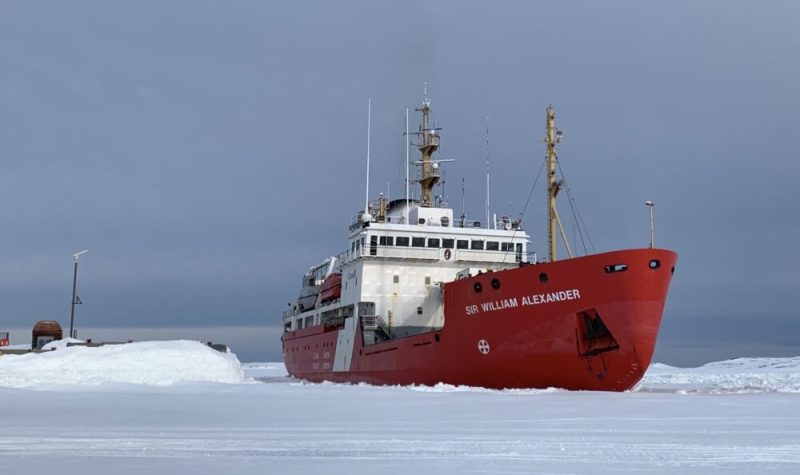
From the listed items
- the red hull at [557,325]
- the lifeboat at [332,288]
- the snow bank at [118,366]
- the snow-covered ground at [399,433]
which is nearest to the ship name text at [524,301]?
the red hull at [557,325]

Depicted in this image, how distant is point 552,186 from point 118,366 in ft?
55.1

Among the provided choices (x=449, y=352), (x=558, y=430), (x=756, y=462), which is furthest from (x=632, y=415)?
(x=449, y=352)

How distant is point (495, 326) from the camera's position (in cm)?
2255

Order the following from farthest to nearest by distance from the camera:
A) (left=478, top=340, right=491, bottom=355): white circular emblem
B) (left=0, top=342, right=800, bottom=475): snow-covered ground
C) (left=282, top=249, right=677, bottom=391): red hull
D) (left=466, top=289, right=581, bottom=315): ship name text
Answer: (left=478, top=340, right=491, bottom=355): white circular emblem
(left=466, top=289, right=581, bottom=315): ship name text
(left=282, top=249, right=677, bottom=391): red hull
(left=0, top=342, right=800, bottom=475): snow-covered ground

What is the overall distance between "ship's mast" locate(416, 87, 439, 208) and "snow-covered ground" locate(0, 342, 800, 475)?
16.7 m

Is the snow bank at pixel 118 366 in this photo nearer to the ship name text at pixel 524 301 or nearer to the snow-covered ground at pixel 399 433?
the snow-covered ground at pixel 399 433

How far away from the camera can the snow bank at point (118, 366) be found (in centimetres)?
2681

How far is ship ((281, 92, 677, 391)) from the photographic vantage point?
68.6 feet

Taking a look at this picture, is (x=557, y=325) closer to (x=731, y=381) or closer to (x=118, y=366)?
(x=118, y=366)

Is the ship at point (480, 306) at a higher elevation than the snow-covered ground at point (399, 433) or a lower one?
higher

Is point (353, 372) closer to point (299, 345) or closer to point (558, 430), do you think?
point (299, 345)

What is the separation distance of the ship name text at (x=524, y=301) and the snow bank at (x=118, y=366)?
38.1 ft

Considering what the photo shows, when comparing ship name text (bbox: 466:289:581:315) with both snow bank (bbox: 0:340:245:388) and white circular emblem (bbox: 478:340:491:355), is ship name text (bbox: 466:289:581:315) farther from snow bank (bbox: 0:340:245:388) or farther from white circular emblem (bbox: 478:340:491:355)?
snow bank (bbox: 0:340:245:388)

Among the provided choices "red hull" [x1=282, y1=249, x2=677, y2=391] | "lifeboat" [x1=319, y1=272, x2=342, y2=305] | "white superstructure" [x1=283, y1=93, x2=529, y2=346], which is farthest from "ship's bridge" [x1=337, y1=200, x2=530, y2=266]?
"red hull" [x1=282, y1=249, x2=677, y2=391]
